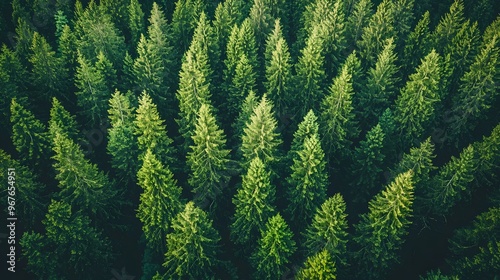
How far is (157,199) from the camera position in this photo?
25656 mm

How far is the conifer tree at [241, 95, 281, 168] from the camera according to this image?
83.8 ft

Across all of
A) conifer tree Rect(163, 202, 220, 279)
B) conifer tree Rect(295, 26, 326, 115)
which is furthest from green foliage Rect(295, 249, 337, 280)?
conifer tree Rect(295, 26, 326, 115)

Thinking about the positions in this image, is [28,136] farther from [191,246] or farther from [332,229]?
[332,229]

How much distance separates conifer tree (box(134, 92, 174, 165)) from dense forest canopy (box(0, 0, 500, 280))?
0.15 metres

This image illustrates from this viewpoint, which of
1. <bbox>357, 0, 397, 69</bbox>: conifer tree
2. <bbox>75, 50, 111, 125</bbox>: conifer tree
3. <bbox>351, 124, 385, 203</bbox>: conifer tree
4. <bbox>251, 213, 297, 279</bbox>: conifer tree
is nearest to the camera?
<bbox>251, 213, 297, 279</bbox>: conifer tree

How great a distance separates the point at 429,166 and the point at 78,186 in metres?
25.9

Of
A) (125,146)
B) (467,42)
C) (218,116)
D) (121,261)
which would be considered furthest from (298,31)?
(121,261)

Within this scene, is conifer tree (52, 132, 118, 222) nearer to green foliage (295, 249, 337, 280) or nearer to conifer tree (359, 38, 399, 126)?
green foliage (295, 249, 337, 280)

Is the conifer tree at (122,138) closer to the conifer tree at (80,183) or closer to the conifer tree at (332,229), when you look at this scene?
the conifer tree at (80,183)

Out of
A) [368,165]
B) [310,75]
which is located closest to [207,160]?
[310,75]

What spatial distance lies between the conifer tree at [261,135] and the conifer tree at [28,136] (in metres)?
16.0

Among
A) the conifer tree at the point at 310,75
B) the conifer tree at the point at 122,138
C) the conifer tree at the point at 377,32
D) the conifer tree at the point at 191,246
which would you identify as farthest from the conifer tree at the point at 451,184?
the conifer tree at the point at 122,138

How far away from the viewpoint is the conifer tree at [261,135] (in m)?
25.5

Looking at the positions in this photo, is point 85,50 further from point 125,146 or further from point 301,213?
point 301,213
